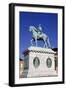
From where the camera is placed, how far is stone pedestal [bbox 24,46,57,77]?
1.38 metres

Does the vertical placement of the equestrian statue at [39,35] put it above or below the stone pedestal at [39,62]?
above

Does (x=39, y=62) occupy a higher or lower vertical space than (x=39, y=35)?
lower

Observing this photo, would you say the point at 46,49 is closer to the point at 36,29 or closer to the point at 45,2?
the point at 36,29

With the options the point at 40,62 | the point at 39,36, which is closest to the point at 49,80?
the point at 40,62

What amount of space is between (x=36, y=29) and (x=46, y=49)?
10cm

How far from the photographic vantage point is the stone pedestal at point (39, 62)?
1379mm

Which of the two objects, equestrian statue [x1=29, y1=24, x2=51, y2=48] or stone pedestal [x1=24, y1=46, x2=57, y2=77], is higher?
equestrian statue [x1=29, y1=24, x2=51, y2=48]

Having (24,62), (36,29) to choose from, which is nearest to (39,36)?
(36,29)

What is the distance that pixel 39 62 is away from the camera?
A: 1401 millimetres

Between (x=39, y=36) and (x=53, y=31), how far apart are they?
0.08 metres

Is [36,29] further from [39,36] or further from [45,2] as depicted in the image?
A: [45,2]

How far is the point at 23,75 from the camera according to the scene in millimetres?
1367
